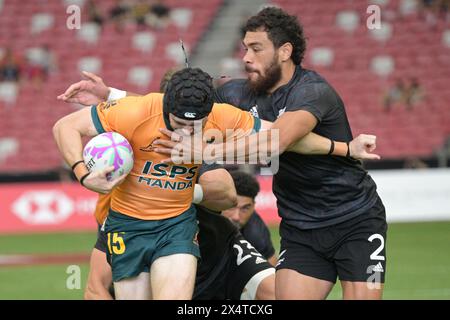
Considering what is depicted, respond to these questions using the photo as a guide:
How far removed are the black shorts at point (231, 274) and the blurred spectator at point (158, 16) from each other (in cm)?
1607

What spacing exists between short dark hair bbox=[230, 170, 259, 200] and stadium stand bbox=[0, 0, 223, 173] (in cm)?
1301

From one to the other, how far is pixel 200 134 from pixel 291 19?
3.97 feet

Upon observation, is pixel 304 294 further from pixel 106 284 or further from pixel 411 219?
pixel 411 219

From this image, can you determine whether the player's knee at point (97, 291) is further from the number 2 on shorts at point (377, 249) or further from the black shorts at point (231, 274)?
the number 2 on shorts at point (377, 249)

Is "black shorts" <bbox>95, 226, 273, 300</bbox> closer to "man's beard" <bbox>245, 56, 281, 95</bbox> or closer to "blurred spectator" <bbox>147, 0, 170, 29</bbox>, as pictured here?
"man's beard" <bbox>245, 56, 281, 95</bbox>

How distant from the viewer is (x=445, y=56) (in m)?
21.7

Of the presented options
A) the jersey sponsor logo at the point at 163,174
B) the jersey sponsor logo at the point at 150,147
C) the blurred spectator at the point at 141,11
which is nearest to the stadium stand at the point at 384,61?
the blurred spectator at the point at 141,11

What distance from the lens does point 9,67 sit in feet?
70.6

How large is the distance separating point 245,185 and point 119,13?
15.9 metres

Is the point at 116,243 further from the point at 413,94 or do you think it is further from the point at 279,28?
the point at 413,94

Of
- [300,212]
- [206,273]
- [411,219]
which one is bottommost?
[411,219]

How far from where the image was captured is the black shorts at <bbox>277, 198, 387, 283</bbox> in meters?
5.93

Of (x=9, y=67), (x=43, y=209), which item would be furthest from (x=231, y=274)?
(x=9, y=67)
